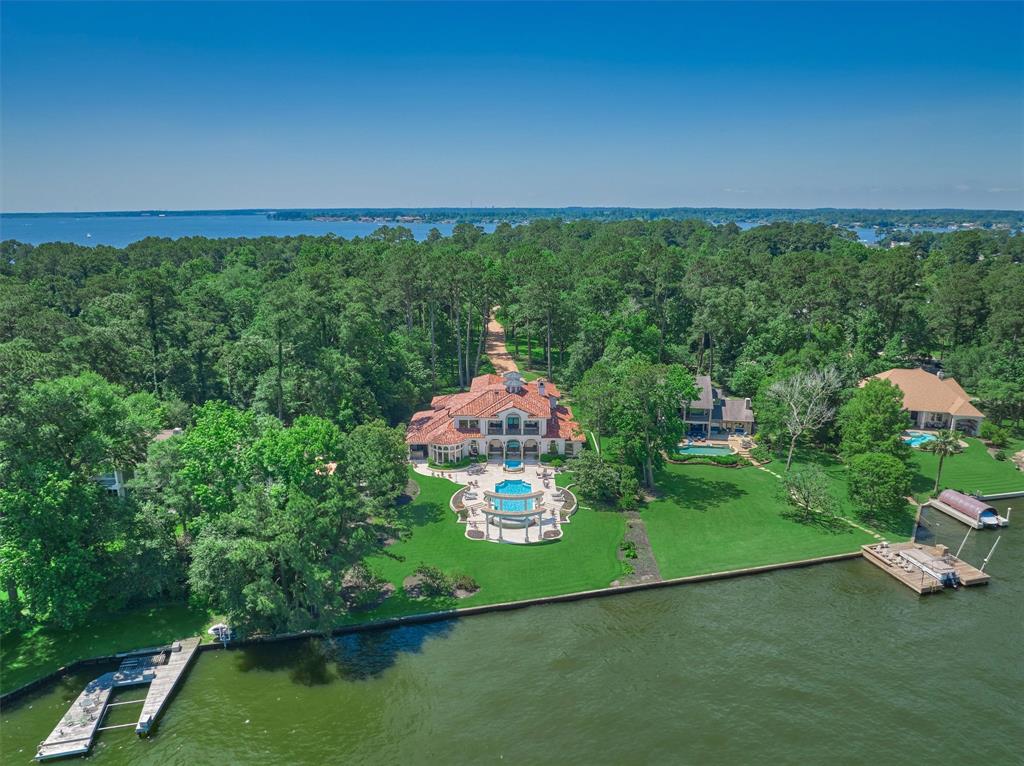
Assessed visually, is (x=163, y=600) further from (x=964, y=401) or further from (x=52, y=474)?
(x=964, y=401)

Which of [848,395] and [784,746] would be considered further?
[848,395]

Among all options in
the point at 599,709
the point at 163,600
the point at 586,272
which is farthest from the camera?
the point at 586,272

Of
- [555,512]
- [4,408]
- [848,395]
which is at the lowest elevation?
[555,512]

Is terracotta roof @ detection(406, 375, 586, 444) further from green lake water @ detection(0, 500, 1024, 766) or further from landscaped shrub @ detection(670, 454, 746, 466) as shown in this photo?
green lake water @ detection(0, 500, 1024, 766)

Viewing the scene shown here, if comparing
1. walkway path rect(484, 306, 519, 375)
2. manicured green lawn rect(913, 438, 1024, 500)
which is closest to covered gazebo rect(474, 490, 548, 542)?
walkway path rect(484, 306, 519, 375)

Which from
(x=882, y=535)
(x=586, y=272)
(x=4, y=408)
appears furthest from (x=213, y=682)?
(x=586, y=272)

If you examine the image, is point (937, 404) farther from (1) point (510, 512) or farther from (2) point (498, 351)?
(2) point (498, 351)
